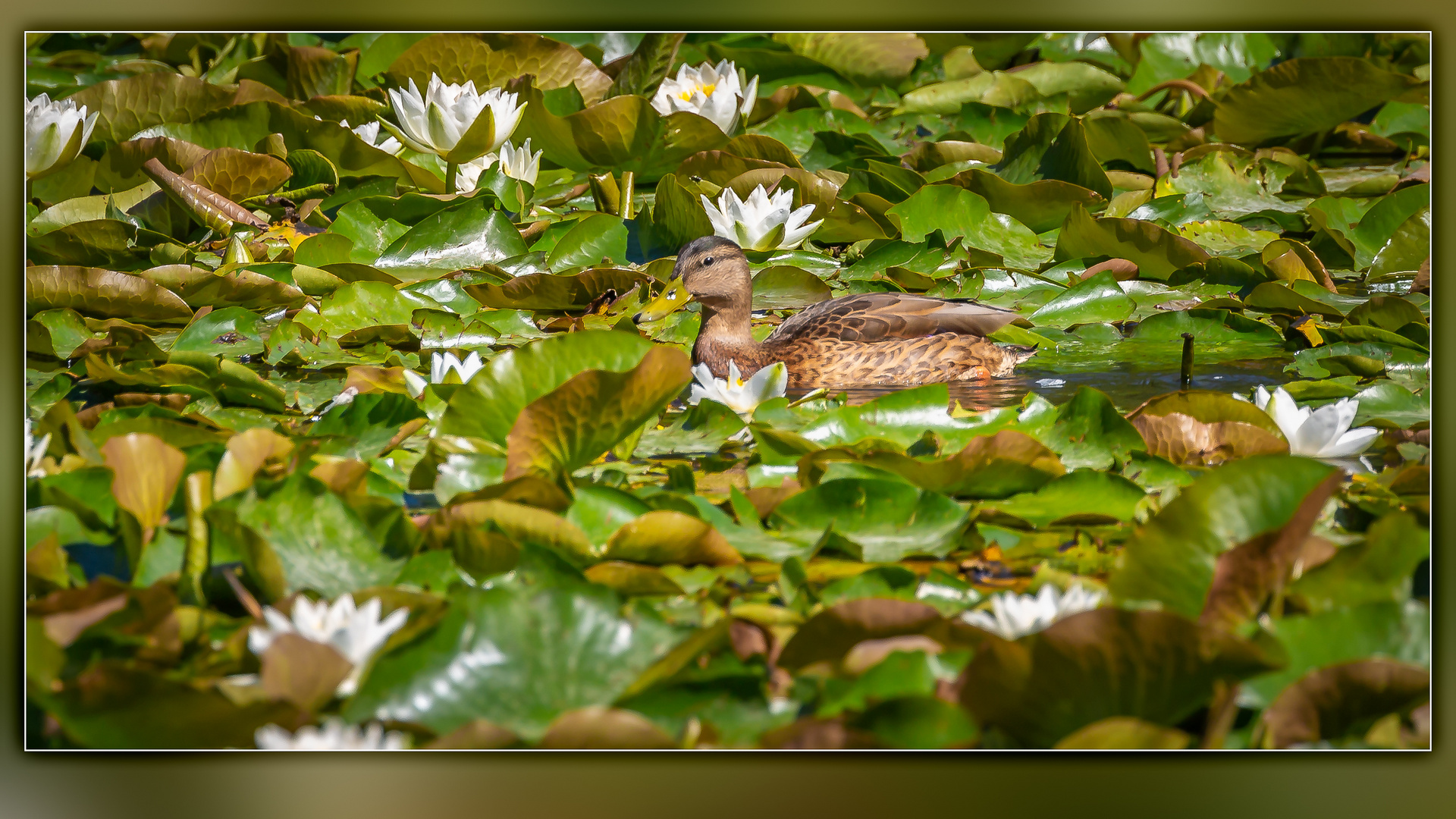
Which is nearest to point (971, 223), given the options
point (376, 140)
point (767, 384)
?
point (767, 384)

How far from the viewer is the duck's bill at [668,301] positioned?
3852mm

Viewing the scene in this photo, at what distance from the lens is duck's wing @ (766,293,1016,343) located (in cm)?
387

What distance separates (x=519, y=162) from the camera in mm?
4520

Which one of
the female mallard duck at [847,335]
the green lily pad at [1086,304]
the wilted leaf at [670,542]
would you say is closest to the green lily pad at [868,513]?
the wilted leaf at [670,542]

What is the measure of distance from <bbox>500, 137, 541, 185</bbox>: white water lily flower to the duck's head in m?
0.73

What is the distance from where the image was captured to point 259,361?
338cm

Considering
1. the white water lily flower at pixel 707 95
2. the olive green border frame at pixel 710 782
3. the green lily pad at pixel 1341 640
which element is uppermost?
the white water lily flower at pixel 707 95

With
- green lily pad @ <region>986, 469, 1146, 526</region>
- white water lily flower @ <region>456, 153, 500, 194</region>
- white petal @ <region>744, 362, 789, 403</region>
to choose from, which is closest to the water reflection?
white petal @ <region>744, 362, 789, 403</region>

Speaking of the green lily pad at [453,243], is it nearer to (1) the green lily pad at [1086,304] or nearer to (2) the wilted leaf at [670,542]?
(1) the green lily pad at [1086,304]

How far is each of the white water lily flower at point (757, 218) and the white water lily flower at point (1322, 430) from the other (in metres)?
1.86

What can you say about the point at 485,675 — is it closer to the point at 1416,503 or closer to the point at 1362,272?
the point at 1416,503

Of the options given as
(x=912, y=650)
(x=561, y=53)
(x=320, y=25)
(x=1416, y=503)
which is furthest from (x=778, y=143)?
(x=912, y=650)

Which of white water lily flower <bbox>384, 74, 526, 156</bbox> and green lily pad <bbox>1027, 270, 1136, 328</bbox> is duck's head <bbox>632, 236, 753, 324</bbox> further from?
green lily pad <bbox>1027, 270, 1136, 328</bbox>

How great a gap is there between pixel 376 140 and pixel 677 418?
7.54ft
